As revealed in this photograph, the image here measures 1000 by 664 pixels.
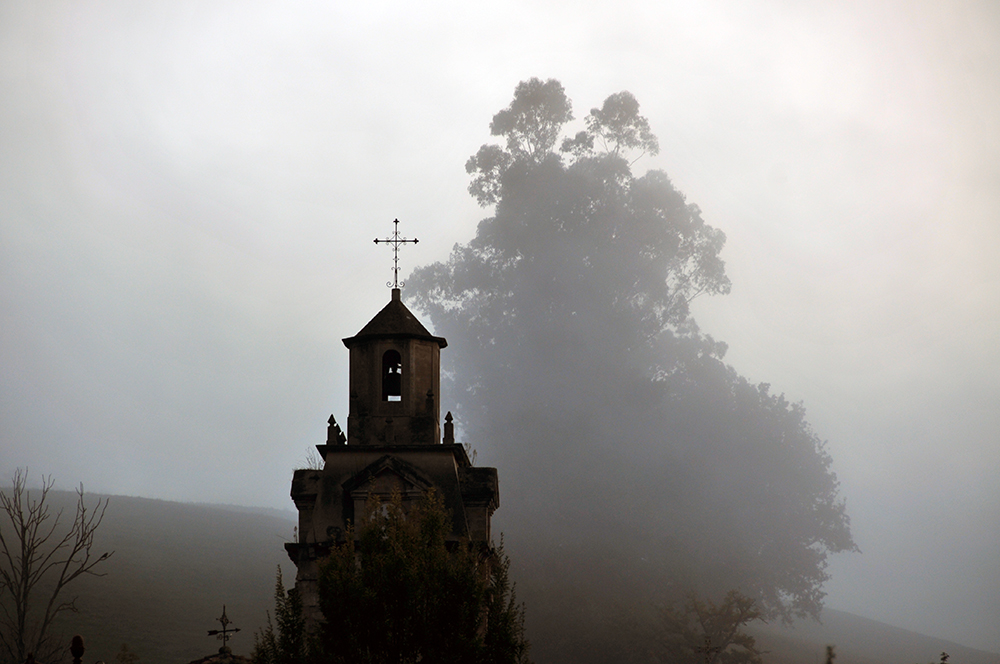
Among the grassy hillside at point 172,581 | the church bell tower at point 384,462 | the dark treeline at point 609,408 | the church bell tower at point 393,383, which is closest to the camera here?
the church bell tower at point 384,462

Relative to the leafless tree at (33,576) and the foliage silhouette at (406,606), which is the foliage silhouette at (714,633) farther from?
the foliage silhouette at (406,606)

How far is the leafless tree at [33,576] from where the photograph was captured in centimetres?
3291

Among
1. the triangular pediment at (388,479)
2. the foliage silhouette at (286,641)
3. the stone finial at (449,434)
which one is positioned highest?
the stone finial at (449,434)

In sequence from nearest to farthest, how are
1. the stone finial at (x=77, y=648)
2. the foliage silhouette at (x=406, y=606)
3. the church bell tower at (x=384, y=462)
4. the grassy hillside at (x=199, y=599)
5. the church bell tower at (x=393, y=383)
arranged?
the stone finial at (x=77, y=648)
the foliage silhouette at (x=406, y=606)
the church bell tower at (x=384, y=462)
the church bell tower at (x=393, y=383)
the grassy hillside at (x=199, y=599)

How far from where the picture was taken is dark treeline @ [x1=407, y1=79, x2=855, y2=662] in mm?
53812

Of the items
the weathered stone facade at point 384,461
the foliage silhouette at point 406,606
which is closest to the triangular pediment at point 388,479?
the weathered stone facade at point 384,461

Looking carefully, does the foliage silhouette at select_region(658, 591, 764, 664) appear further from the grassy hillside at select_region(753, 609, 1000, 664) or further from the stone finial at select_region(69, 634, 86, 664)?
the stone finial at select_region(69, 634, 86, 664)

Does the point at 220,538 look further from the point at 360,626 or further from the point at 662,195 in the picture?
the point at 360,626

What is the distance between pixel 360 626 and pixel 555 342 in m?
44.4

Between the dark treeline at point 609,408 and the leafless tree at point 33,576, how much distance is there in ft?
74.2

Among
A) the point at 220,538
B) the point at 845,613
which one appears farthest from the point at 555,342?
the point at 845,613

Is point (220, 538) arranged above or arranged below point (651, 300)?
below

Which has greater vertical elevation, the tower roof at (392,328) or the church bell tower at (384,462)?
the tower roof at (392,328)

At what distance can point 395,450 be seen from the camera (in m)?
23.6
